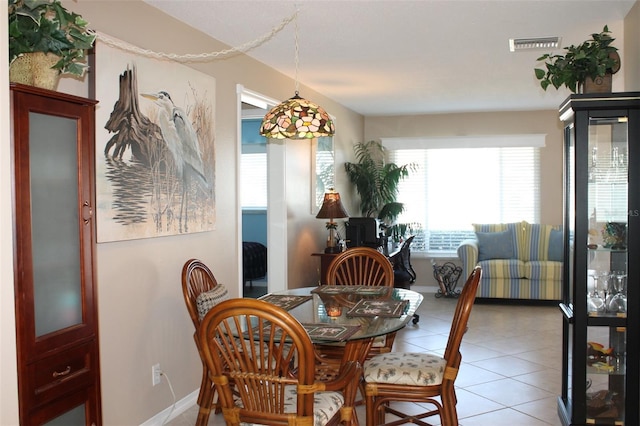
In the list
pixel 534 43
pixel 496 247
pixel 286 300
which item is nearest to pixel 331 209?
pixel 534 43

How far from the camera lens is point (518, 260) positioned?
7.49 m

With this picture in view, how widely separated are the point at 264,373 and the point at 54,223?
3.07 feet

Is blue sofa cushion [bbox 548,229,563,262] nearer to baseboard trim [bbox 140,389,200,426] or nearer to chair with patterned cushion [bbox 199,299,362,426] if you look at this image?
baseboard trim [bbox 140,389,200,426]

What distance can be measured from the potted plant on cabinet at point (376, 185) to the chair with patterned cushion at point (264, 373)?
516 cm

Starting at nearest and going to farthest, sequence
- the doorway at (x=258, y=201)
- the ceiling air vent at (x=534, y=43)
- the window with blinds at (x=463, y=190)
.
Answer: the ceiling air vent at (x=534, y=43)
the doorway at (x=258, y=201)
the window with blinds at (x=463, y=190)

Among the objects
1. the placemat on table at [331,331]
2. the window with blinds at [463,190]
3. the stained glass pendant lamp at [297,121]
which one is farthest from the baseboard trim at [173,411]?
the window with blinds at [463,190]

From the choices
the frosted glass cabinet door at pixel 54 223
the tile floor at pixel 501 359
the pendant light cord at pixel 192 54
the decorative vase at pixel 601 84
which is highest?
the pendant light cord at pixel 192 54

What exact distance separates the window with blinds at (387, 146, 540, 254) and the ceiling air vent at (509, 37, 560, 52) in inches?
158

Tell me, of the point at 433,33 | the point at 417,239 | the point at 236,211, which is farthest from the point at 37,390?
the point at 417,239

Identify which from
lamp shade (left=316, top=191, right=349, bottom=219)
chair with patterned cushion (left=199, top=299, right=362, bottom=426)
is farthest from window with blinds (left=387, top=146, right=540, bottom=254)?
chair with patterned cushion (left=199, top=299, right=362, bottom=426)

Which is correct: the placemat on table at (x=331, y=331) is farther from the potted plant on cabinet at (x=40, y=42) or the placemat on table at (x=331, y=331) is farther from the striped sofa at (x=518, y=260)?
the striped sofa at (x=518, y=260)

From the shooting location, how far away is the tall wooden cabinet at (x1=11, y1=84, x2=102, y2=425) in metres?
1.98

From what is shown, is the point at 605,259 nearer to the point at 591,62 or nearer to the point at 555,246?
the point at 591,62

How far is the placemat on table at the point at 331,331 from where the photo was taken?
96.5 inches
